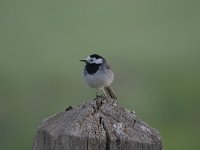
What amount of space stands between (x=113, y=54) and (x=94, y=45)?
1.11 m

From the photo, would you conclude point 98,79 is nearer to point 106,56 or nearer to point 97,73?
point 97,73

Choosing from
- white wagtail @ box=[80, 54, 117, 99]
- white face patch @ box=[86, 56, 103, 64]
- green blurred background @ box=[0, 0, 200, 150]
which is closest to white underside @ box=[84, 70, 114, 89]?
white wagtail @ box=[80, 54, 117, 99]

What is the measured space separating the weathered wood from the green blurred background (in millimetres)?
6346

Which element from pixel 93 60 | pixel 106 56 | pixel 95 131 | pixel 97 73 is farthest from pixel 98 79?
pixel 106 56

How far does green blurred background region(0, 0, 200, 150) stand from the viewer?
1191 centimetres

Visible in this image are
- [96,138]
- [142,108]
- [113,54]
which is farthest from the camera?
[113,54]

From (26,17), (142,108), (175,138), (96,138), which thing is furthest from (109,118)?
(26,17)

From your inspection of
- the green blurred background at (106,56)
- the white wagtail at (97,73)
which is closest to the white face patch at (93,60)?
the white wagtail at (97,73)

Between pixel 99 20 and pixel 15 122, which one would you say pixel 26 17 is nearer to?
pixel 99 20

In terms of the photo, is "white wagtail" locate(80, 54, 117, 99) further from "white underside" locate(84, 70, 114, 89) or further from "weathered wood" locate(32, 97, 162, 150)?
"weathered wood" locate(32, 97, 162, 150)

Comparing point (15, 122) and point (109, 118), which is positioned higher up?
point (109, 118)

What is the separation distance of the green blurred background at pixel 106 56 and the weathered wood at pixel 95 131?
635 cm

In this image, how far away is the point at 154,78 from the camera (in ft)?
49.9

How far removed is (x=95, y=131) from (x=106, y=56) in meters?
14.0
